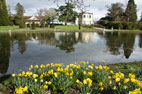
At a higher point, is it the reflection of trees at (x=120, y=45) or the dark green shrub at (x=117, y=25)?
the dark green shrub at (x=117, y=25)

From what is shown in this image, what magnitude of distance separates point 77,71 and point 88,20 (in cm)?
5668

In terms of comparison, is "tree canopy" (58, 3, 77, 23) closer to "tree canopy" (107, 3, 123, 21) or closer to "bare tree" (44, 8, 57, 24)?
"bare tree" (44, 8, 57, 24)

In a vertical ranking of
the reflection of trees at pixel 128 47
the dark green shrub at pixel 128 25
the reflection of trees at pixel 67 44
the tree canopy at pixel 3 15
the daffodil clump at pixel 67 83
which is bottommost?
the reflection of trees at pixel 128 47

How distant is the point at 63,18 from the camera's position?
4547 cm

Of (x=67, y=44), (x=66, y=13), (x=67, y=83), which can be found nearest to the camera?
(x=67, y=83)

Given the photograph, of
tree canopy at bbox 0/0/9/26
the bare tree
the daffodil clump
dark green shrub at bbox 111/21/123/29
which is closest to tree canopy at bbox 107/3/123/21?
dark green shrub at bbox 111/21/123/29

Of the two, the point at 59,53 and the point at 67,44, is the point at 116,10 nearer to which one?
the point at 67,44

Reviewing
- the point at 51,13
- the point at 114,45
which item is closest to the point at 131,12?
the point at 51,13

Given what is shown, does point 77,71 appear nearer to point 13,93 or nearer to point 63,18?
point 13,93

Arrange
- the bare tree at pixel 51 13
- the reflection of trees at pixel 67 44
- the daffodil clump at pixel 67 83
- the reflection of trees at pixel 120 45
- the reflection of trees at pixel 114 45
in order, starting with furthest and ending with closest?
the bare tree at pixel 51 13, the reflection of trees at pixel 67 44, the reflection of trees at pixel 114 45, the reflection of trees at pixel 120 45, the daffodil clump at pixel 67 83

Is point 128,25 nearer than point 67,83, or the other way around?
point 67,83

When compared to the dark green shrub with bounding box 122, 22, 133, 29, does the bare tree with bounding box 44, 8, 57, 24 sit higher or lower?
higher

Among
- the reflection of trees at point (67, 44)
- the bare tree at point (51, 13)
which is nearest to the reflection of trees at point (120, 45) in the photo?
the reflection of trees at point (67, 44)

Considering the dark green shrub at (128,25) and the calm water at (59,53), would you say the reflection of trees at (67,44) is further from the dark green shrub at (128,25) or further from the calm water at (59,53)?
the dark green shrub at (128,25)
